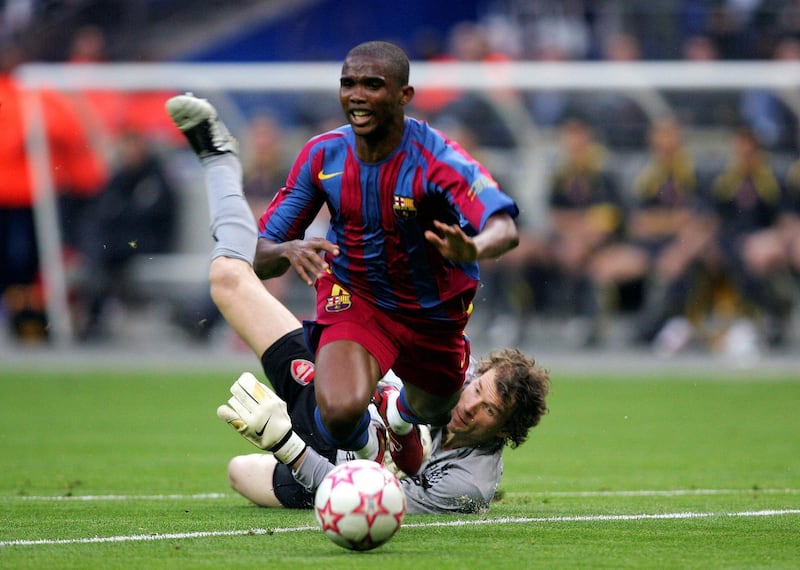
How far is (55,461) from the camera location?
966 cm

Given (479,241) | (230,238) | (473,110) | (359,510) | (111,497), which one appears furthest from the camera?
(473,110)

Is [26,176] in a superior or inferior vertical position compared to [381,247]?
superior

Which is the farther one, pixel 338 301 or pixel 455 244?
pixel 338 301

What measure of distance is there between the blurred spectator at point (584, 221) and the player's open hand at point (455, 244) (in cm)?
1204

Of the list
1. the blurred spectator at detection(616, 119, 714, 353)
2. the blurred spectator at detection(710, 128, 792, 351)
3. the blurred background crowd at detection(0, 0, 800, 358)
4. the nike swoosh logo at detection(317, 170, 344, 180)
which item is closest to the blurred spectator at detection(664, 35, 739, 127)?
the blurred background crowd at detection(0, 0, 800, 358)

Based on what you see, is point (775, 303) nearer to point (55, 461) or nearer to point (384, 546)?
point (55, 461)

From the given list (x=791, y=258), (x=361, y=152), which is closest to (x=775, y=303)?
(x=791, y=258)

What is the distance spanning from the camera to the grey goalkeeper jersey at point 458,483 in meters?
7.22

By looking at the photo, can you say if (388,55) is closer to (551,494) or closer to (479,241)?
(479,241)

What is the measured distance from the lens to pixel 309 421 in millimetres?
7484

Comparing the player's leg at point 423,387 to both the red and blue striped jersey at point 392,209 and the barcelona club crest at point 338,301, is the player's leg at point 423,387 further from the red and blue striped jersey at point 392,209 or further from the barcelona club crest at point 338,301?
the barcelona club crest at point 338,301

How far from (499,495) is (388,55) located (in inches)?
97.9

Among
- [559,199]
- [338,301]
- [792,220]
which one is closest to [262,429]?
[338,301]

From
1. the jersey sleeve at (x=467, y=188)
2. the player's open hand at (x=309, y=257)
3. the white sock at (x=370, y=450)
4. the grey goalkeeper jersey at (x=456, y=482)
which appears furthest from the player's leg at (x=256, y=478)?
the jersey sleeve at (x=467, y=188)
